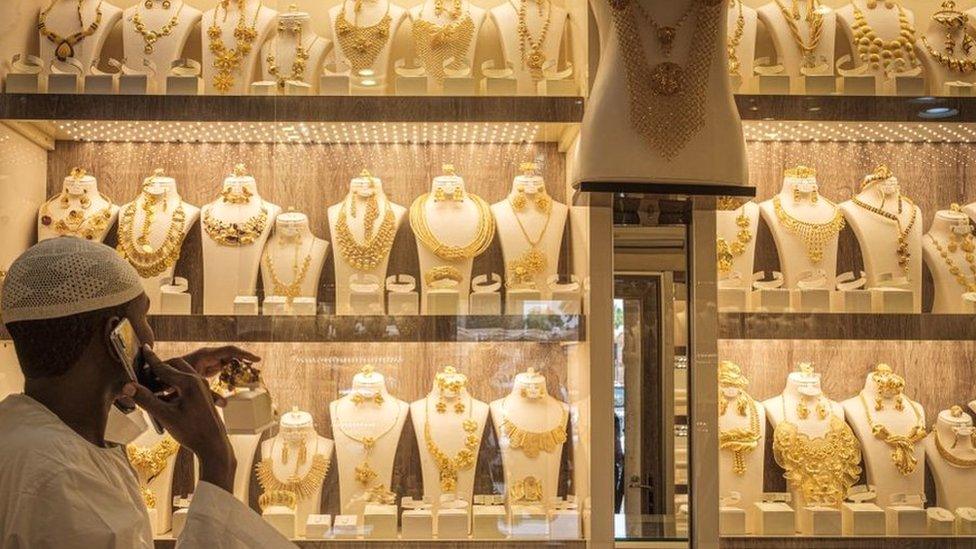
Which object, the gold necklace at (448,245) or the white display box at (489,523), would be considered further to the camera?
the gold necklace at (448,245)

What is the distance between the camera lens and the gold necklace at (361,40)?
270 cm

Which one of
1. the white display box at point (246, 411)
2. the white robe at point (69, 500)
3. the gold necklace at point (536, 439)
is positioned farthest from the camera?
the gold necklace at point (536, 439)

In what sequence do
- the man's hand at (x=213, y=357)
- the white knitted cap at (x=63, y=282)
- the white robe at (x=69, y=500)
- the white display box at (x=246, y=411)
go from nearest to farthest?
the white robe at (x=69, y=500), the white knitted cap at (x=63, y=282), the man's hand at (x=213, y=357), the white display box at (x=246, y=411)

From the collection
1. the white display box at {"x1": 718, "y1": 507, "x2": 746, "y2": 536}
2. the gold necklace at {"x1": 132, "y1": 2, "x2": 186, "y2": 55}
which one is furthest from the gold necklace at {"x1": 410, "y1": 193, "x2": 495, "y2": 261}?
the white display box at {"x1": 718, "y1": 507, "x2": 746, "y2": 536}

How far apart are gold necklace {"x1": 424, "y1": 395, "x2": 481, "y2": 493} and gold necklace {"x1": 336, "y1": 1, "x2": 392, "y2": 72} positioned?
1007 mm

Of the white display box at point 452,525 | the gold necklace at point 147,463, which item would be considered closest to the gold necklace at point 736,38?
the white display box at point 452,525

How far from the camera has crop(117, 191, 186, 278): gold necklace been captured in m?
2.71

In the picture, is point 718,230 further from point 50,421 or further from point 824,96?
point 50,421

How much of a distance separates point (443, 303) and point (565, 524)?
65 cm

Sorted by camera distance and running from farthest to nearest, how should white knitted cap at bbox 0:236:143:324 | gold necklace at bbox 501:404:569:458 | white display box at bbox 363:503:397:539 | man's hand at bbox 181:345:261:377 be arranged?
gold necklace at bbox 501:404:569:458, white display box at bbox 363:503:397:539, man's hand at bbox 181:345:261:377, white knitted cap at bbox 0:236:143:324

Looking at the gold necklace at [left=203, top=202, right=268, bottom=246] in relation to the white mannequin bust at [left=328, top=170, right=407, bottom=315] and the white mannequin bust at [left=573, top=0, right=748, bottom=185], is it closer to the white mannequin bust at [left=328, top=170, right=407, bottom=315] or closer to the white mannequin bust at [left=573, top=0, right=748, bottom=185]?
the white mannequin bust at [left=328, top=170, right=407, bottom=315]

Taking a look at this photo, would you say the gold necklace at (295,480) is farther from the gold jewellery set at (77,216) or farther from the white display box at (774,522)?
the white display box at (774,522)

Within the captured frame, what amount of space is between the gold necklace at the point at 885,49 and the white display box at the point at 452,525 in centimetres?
164

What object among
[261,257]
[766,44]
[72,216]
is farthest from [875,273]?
[72,216]
